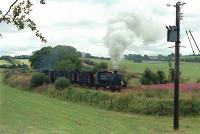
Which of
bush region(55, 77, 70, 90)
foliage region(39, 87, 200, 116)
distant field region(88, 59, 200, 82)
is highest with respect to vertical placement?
distant field region(88, 59, 200, 82)

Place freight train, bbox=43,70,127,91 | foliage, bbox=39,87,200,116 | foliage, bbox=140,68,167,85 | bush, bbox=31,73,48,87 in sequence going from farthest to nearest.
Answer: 1. bush, bbox=31,73,48,87
2. foliage, bbox=140,68,167,85
3. freight train, bbox=43,70,127,91
4. foliage, bbox=39,87,200,116

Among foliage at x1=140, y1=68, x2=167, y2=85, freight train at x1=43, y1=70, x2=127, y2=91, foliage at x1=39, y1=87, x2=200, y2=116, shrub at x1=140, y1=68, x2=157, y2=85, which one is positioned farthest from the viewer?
foliage at x1=140, y1=68, x2=167, y2=85

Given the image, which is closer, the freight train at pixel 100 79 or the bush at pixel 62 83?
the freight train at pixel 100 79

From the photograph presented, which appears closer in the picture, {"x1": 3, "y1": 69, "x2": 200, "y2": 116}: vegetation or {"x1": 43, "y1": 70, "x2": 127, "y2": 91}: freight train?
{"x1": 3, "y1": 69, "x2": 200, "y2": 116}: vegetation

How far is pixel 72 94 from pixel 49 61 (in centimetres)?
6021

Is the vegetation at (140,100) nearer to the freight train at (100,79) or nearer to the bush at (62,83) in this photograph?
the freight train at (100,79)

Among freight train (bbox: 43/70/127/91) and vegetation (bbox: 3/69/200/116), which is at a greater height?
freight train (bbox: 43/70/127/91)

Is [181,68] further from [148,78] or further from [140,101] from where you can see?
[140,101]

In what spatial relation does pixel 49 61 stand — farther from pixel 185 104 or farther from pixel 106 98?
pixel 185 104

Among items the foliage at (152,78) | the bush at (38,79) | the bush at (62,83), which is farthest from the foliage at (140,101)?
the bush at (38,79)

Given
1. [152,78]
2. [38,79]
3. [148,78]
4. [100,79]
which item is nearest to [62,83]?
[100,79]

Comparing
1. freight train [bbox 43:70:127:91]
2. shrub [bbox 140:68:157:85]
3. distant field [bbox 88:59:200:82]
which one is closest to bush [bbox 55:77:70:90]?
freight train [bbox 43:70:127:91]

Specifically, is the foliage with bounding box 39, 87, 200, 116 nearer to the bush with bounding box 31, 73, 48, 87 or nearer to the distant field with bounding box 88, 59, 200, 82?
the bush with bounding box 31, 73, 48, 87

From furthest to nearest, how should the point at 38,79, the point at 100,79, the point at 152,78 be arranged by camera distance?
the point at 38,79
the point at 152,78
the point at 100,79
